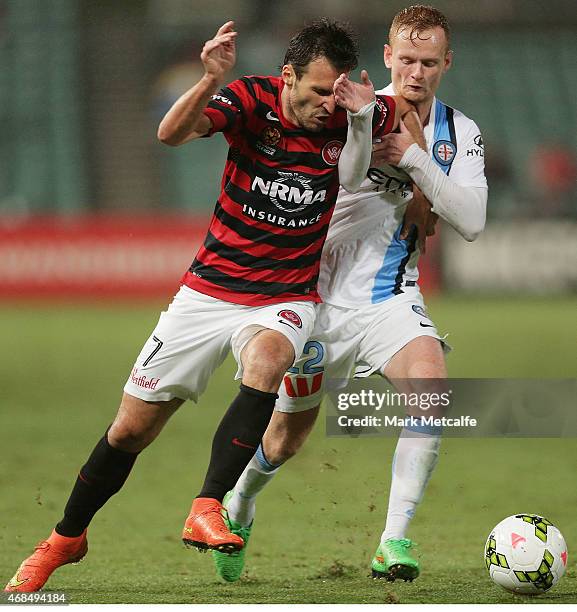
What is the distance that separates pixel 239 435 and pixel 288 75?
1.40 metres

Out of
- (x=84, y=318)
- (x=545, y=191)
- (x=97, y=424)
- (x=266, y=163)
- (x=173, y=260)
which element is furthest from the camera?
(x=545, y=191)

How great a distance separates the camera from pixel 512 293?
63.4 feet

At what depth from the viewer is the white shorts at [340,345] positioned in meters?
5.01

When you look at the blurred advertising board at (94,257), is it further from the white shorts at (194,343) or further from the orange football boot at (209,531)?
the orange football boot at (209,531)

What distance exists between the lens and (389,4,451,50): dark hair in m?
4.90

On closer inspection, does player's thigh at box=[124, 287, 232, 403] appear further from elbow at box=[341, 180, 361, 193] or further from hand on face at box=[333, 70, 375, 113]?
hand on face at box=[333, 70, 375, 113]

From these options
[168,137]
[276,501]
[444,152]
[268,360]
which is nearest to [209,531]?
[268,360]

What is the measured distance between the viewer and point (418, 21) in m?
4.91

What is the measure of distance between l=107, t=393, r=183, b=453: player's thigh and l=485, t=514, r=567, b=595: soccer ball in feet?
4.64

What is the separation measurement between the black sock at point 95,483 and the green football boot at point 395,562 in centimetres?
110

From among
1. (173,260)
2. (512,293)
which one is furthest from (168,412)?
(512,293)

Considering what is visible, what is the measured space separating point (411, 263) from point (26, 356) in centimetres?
904

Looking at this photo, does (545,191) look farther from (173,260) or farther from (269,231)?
(269,231)

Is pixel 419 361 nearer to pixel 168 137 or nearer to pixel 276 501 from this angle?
pixel 168 137
